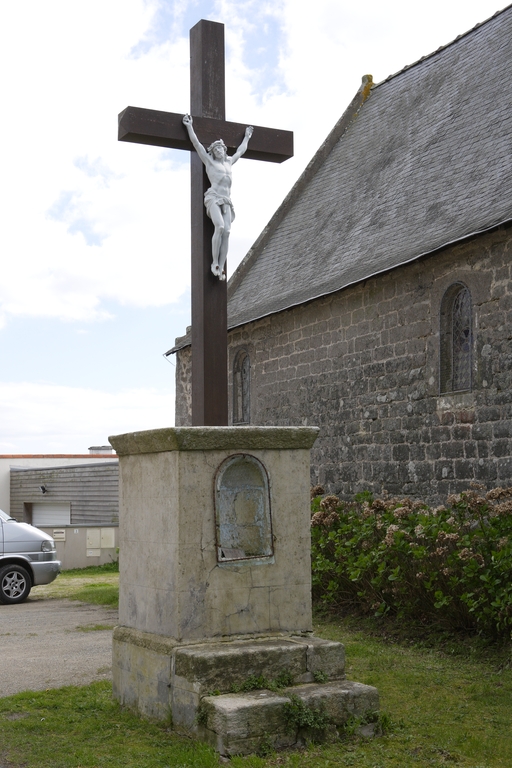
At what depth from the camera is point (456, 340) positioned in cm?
1145

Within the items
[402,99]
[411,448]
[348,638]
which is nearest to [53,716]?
[348,638]

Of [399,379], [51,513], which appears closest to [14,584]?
[399,379]

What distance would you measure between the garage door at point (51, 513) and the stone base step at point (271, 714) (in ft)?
63.8

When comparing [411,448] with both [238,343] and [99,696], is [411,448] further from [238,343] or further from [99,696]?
[99,696]

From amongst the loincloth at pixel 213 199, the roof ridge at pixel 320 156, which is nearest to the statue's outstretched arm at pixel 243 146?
the loincloth at pixel 213 199

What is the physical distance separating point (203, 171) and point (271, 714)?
381 centimetres

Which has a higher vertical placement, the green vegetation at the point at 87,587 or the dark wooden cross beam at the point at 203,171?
the dark wooden cross beam at the point at 203,171

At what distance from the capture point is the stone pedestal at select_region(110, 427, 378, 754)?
532 cm

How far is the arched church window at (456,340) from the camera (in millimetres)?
11234

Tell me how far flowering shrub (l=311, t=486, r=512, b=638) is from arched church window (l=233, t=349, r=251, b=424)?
6154mm

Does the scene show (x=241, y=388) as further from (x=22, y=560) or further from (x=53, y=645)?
(x=53, y=645)

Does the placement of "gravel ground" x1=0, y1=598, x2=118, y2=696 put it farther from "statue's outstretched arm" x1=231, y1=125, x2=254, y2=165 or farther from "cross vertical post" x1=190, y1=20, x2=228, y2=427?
Result: "statue's outstretched arm" x1=231, y1=125, x2=254, y2=165

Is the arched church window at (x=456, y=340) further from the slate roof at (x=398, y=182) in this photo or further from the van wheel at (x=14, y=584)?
the van wheel at (x=14, y=584)

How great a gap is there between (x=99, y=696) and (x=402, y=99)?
13291 millimetres
